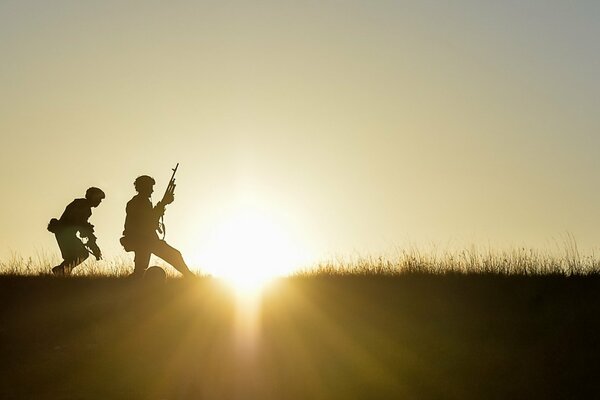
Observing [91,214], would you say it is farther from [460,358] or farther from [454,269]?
[460,358]

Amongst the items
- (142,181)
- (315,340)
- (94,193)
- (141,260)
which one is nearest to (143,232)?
(141,260)

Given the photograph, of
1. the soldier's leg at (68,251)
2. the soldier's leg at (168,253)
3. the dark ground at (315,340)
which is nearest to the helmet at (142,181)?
the soldier's leg at (168,253)

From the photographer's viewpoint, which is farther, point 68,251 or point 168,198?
point 68,251

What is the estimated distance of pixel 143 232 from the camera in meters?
19.0

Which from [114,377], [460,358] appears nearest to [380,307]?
[460,358]

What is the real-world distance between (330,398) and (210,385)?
1840mm

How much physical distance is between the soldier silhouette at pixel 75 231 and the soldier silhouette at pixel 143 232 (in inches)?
48.3

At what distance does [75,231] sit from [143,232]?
182cm

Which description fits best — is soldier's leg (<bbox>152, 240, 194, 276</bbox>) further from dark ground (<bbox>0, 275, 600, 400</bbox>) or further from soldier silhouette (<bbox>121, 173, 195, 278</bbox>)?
dark ground (<bbox>0, 275, 600, 400</bbox>)

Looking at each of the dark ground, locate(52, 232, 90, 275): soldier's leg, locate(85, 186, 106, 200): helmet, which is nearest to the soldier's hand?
locate(85, 186, 106, 200): helmet

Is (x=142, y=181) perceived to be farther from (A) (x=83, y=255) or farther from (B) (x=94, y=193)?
(A) (x=83, y=255)

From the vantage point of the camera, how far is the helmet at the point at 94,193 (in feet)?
65.3

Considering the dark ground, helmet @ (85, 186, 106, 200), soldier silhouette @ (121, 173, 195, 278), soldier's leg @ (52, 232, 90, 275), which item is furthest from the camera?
helmet @ (85, 186, 106, 200)

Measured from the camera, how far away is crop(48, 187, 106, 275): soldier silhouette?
19797mm
